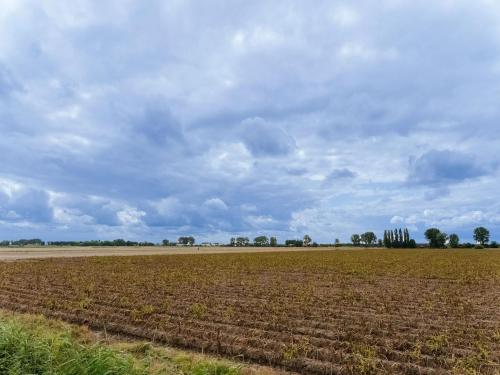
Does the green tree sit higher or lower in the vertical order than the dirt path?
higher

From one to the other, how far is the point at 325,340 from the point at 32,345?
7.28 metres

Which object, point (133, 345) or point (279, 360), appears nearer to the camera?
point (279, 360)

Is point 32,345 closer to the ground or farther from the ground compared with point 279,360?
farther from the ground

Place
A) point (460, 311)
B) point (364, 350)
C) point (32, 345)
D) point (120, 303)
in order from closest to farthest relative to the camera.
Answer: point (32, 345)
point (364, 350)
point (460, 311)
point (120, 303)

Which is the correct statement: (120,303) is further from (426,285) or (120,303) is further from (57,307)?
(426,285)

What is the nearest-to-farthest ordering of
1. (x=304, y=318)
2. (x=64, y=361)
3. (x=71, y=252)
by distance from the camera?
(x=64, y=361) → (x=304, y=318) → (x=71, y=252)

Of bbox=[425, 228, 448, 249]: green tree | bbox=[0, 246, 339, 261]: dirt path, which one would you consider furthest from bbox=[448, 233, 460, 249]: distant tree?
bbox=[0, 246, 339, 261]: dirt path

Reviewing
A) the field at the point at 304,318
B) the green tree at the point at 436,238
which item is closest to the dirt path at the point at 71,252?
the field at the point at 304,318

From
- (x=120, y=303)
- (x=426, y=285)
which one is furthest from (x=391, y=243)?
(x=120, y=303)

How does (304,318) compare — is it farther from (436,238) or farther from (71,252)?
(436,238)

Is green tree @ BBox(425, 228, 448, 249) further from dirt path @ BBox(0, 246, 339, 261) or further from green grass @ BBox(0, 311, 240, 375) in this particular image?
green grass @ BBox(0, 311, 240, 375)

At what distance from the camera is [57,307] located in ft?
54.3

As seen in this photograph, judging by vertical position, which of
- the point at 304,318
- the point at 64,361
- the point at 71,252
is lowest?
the point at 304,318

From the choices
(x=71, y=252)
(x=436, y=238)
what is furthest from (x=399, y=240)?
(x=71, y=252)
